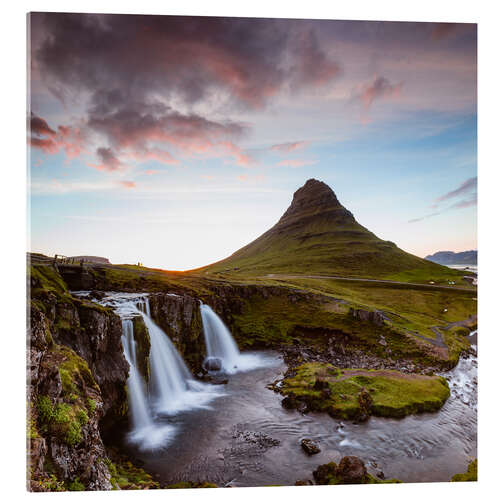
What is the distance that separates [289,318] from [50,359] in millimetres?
23664

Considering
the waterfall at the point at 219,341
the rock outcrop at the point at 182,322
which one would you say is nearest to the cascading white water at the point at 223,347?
the waterfall at the point at 219,341

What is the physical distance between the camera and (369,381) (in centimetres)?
1570

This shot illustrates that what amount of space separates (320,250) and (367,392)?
72.9 metres

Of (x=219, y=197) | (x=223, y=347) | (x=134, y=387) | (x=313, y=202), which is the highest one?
(x=313, y=202)

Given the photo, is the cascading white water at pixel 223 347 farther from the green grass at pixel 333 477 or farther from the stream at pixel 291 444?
the green grass at pixel 333 477

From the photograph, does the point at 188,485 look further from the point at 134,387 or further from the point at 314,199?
the point at 314,199

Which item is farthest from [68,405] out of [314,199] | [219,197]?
[314,199]

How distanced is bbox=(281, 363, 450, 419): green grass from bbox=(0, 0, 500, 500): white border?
4588mm

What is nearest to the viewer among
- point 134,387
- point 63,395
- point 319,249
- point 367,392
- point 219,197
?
point 63,395

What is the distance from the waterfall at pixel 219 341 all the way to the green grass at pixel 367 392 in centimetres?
566

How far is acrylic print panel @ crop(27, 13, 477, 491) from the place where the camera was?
28.6ft

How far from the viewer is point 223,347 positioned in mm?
22625

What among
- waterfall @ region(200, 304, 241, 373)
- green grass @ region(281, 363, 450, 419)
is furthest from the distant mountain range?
waterfall @ region(200, 304, 241, 373)

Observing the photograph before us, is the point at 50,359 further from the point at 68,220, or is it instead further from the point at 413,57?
the point at 413,57
